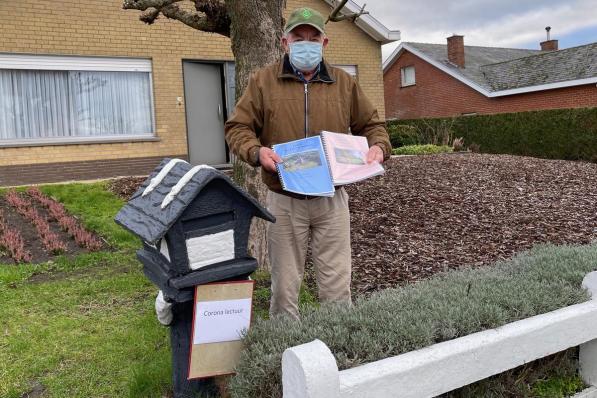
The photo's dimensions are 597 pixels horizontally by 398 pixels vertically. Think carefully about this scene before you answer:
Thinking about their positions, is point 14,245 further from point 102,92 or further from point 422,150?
point 422,150

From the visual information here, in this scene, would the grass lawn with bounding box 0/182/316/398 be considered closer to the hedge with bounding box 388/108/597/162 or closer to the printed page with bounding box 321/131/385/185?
the printed page with bounding box 321/131/385/185

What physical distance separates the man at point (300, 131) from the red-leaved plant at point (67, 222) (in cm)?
391

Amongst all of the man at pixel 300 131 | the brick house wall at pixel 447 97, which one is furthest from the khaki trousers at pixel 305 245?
the brick house wall at pixel 447 97

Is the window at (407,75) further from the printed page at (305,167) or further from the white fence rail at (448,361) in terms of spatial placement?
the white fence rail at (448,361)

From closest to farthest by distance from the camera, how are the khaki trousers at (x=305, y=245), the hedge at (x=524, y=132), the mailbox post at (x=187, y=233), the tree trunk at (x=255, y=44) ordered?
1. the mailbox post at (x=187, y=233)
2. the khaki trousers at (x=305, y=245)
3. the tree trunk at (x=255, y=44)
4. the hedge at (x=524, y=132)

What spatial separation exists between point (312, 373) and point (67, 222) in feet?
20.3

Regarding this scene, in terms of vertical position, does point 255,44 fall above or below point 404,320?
above

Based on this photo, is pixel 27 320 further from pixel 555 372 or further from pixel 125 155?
pixel 125 155

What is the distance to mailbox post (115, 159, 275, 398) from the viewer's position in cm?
256

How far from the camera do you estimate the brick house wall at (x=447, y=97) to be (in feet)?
75.4

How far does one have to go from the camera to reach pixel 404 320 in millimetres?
2662

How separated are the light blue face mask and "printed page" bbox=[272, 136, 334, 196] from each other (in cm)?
46

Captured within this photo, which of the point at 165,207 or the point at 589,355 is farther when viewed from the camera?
the point at 589,355

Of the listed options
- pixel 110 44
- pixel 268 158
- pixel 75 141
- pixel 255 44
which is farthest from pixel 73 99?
pixel 268 158
